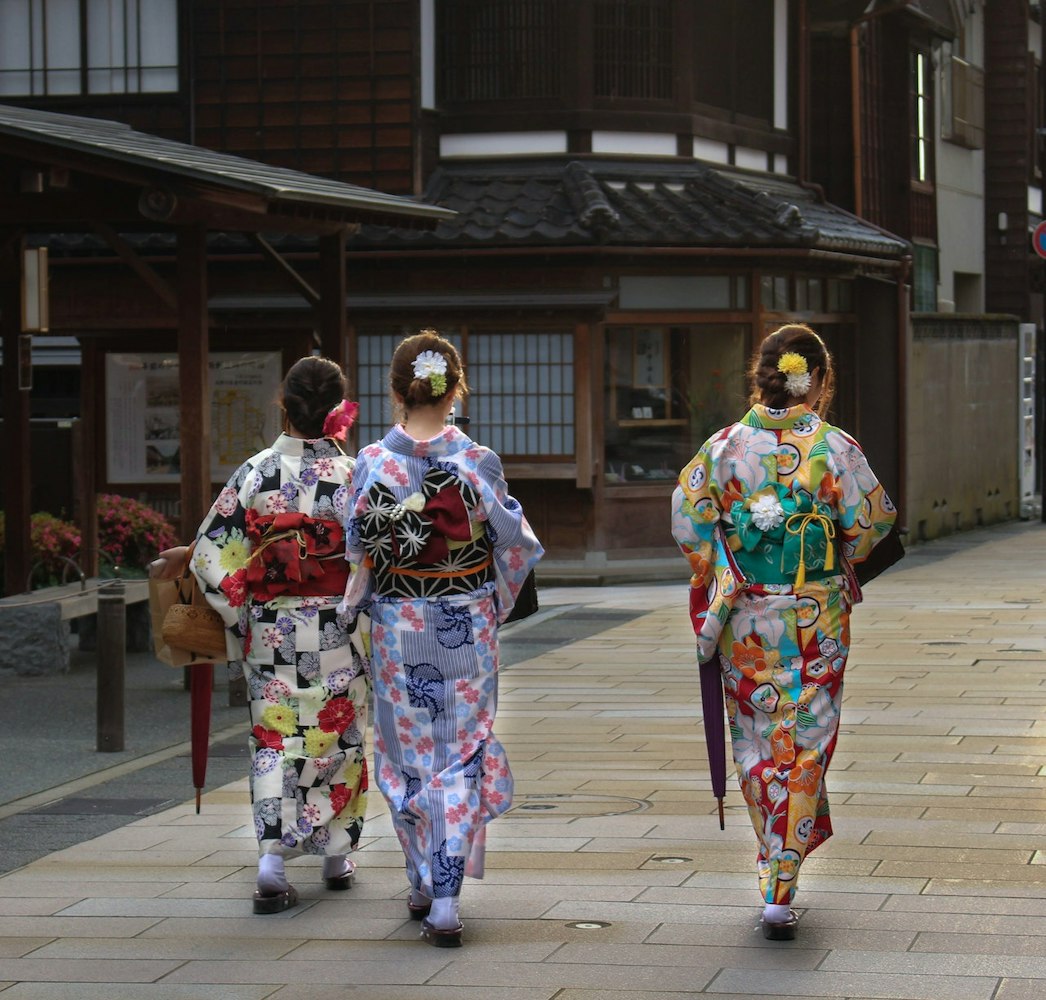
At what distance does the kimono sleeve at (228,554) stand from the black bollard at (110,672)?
115 inches

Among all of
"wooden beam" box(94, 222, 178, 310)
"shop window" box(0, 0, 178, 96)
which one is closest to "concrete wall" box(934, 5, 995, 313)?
"shop window" box(0, 0, 178, 96)

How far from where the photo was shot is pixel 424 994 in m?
5.18

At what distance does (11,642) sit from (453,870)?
21.3 ft

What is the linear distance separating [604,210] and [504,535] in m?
11.4

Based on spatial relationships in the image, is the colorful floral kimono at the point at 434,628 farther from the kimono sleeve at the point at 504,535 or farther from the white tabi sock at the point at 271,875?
the white tabi sock at the point at 271,875

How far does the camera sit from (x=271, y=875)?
610cm

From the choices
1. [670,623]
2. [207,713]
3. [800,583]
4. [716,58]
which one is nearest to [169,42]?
[716,58]

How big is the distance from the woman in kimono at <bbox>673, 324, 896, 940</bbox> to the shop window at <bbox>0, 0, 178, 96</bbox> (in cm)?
1397

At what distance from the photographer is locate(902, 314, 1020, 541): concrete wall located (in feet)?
70.5

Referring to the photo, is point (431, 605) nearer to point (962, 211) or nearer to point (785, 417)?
point (785, 417)

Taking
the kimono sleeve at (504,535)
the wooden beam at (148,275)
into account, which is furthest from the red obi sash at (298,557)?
the wooden beam at (148,275)

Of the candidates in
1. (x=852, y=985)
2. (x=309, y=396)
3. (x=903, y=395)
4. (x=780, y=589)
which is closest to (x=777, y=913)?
(x=852, y=985)

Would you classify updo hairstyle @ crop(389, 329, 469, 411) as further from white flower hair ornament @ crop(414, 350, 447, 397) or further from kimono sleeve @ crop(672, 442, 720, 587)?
kimono sleeve @ crop(672, 442, 720, 587)

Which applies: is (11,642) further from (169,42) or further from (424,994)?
(169,42)
